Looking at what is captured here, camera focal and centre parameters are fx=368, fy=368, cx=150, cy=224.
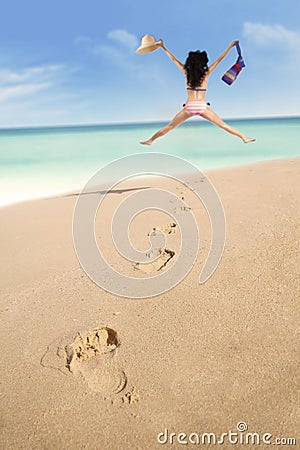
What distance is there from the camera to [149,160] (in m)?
11.7

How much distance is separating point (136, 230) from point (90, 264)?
2.95 ft

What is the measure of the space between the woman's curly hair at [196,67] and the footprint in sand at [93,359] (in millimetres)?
→ 1752

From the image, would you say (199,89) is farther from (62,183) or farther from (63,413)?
(62,183)

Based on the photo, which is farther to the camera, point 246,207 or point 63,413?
point 246,207

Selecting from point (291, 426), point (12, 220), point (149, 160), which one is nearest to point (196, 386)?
point (291, 426)
